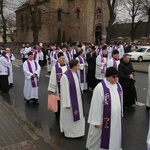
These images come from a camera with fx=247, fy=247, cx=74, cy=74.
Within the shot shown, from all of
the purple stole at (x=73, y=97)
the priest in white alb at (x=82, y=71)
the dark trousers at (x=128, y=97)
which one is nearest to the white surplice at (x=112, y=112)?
the purple stole at (x=73, y=97)

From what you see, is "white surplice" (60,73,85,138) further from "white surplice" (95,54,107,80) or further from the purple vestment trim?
"white surplice" (95,54,107,80)

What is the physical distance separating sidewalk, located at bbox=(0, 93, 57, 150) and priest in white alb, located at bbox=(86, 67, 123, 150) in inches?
50.1

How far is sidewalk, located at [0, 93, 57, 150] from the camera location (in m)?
5.04

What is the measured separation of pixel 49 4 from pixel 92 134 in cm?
4660

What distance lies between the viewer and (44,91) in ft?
36.3

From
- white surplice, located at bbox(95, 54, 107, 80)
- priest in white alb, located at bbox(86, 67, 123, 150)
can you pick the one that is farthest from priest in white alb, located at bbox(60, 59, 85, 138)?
white surplice, located at bbox(95, 54, 107, 80)

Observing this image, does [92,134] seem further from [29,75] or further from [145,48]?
[145,48]

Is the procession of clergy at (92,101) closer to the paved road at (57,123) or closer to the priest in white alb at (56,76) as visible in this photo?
the priest in white alb at (56,76)

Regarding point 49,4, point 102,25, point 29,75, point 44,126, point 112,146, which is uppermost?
point 49,4

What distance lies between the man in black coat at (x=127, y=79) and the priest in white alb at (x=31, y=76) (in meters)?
3.02

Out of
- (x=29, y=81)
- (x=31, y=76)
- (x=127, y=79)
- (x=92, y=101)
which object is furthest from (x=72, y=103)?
(x=29, y=81)

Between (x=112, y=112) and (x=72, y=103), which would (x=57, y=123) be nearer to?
(x=72, y=103)

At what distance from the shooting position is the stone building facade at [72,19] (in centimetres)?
4622

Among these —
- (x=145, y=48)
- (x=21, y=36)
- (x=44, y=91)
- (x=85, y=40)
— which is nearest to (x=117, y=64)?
(x=44, y=91)
